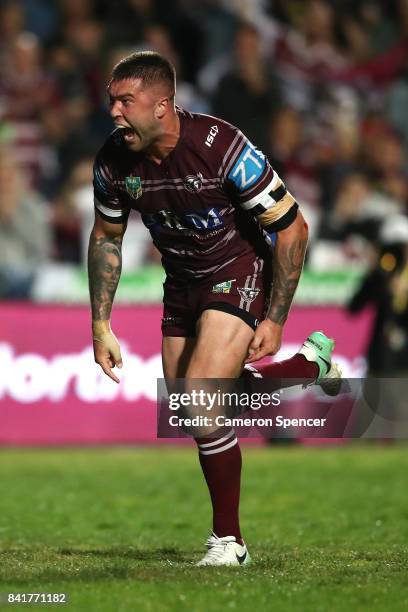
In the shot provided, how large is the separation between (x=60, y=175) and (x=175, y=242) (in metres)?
10.6

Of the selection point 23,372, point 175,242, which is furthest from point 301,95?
point 175,242

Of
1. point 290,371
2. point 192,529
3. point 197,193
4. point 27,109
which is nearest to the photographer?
point 197,193

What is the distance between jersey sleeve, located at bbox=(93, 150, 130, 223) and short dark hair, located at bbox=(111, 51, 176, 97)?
53cm

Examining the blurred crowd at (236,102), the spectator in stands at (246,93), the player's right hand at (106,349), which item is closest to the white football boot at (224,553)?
the player's right hand at (106,349)

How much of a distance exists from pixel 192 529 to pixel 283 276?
3076 mm

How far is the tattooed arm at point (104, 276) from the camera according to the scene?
7.71 m

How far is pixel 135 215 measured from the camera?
17266 mm

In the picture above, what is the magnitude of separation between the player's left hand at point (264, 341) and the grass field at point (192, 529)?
3.69 feet

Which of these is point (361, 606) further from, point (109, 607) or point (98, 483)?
point (98, 483)

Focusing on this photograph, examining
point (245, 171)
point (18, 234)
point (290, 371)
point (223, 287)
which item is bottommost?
point (290, 371)

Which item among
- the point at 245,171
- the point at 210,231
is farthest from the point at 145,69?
the point at 210,231

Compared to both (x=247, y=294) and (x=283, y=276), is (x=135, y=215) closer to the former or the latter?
(x=247, y=294)

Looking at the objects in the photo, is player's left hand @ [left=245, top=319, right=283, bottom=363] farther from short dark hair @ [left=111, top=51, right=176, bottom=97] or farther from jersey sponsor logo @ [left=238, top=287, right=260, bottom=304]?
short dark hair @ [left=111, top=51, right=176, bottom=97]

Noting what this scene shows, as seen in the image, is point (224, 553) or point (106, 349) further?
point (106, 349)
